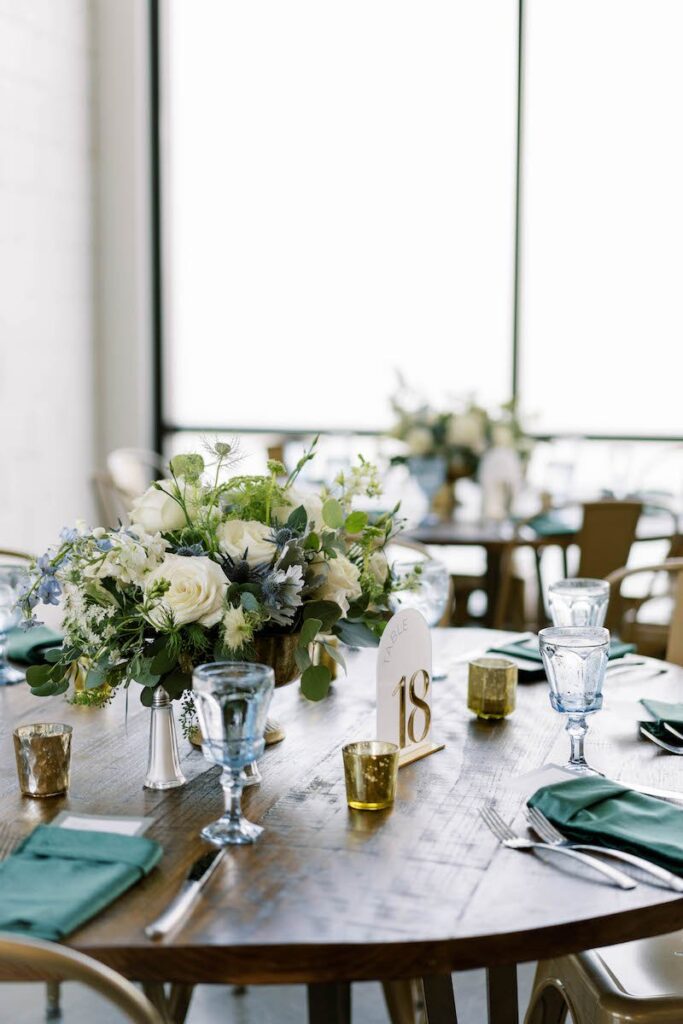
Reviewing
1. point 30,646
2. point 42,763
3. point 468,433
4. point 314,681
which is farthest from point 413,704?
point 468,433

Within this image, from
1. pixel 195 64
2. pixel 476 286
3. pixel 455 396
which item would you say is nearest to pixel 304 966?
pixel 455 396

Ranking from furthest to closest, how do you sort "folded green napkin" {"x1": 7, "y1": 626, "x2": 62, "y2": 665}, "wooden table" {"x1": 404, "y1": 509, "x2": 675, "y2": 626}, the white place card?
"wooden table" {"x1": 404, "y1": 509, "x2": 675, "y2": 626} → "folded green napkin" {"x1": 7, "y1": 626, "x2": 62, "y2": 665} → the white place card

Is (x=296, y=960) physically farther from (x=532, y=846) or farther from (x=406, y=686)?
(x=406, y=686)

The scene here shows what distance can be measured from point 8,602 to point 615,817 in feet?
3.54

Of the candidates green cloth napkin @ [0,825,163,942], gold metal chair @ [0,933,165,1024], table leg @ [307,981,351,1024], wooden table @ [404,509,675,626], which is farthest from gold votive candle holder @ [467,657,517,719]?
wooden table @ [404,509,675,626]

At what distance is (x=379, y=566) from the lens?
5.64 ft

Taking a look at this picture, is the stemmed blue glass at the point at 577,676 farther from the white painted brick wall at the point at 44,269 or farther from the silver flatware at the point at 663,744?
the white painted brick wall at the point at 44,269

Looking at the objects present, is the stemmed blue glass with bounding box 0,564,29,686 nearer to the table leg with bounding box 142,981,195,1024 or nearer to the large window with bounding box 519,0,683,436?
the table leg with bounding box 142,981,195,1024

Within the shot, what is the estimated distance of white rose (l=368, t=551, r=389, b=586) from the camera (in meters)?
1.71

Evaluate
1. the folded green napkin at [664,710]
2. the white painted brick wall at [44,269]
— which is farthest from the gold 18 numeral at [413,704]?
the white painted brick wall at [44,269]

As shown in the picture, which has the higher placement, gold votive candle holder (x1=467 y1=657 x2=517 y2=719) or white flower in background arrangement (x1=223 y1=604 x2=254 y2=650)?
white flower in background arrangement (x1=223 y1=604 x2=254 y2=650)

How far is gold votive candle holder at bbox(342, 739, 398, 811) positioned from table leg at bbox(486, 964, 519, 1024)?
779 mm

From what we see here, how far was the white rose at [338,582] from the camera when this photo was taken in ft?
5.26

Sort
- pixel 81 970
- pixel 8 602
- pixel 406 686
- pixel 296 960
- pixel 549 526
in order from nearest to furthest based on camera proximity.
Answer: pixel 81 970 → pixel 296 960 → pixel 406 686 → pixel 8 602 → pixel 549 526
